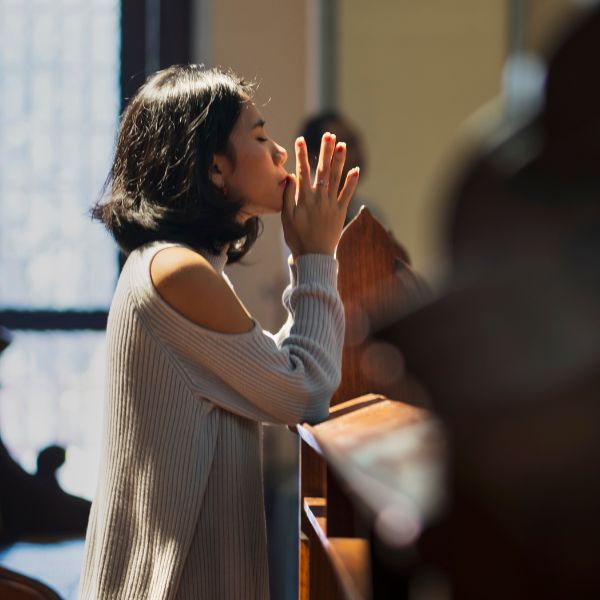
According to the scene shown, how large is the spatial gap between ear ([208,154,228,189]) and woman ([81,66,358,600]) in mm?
22

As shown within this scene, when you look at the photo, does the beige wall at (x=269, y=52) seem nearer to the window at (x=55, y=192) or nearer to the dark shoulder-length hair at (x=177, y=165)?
the window at (x=55, y=192)

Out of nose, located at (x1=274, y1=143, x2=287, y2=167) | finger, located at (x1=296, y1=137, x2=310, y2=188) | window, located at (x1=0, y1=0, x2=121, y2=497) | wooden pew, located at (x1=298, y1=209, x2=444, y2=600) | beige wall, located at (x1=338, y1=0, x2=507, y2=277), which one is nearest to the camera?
wooden pew, located at (x1=298, y1=209, x2=444, y2=600)

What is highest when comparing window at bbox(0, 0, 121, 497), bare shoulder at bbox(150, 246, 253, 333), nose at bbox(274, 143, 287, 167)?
nose at bbox(274, 143, 287, 167)

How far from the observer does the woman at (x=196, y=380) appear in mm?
1710

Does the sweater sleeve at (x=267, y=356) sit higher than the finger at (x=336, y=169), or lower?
lower

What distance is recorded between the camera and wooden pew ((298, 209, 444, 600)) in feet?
1.89

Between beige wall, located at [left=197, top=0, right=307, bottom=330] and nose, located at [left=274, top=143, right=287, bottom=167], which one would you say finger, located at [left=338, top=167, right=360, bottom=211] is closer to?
nose, located at [left=274, top=143, right=287, bottom=167]

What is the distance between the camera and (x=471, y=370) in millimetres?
491

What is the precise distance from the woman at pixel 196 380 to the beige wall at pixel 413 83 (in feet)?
12.5

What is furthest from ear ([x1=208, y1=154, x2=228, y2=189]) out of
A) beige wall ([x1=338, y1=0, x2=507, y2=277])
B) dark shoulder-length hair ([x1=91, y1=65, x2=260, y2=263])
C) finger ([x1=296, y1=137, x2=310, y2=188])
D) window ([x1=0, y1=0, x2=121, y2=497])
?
beige wall ([x1=338, y1=0, x2=507, y2=277])

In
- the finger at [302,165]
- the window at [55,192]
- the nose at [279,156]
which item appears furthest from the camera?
the window at [55,192]

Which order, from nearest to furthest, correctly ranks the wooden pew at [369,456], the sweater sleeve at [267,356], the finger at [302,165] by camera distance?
the wooden pew at [369,456] < the sweater sleeve at [267,356] < the finger at [302,165]

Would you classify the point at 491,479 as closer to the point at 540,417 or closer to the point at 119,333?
the point at 540,417

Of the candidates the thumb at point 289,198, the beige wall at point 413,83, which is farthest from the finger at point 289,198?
the beige wall at point 413,83
